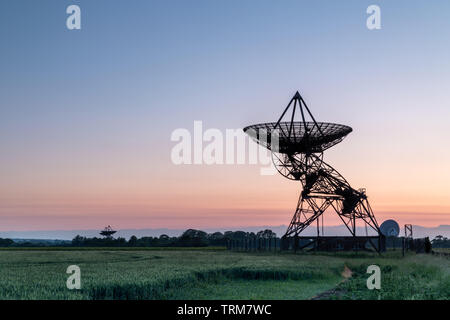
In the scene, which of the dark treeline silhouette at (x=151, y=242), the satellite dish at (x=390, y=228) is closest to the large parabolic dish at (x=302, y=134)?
the satellite dish at (x=390, y=228)

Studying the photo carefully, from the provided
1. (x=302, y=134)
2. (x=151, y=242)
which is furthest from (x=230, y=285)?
(x=151, y=242)

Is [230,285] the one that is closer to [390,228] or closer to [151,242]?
[390,228]

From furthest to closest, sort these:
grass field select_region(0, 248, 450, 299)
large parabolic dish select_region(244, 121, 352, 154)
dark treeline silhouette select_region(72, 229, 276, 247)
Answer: dark treeline silhouette select_region(72, 229, 276, 247)
large parabolic dish select_region(244, 121, 352, 154)
grass field select_region(0, 248, 450, 299)

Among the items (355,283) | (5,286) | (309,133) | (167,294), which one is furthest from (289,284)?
(309,133)

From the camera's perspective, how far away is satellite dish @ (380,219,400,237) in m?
73.1

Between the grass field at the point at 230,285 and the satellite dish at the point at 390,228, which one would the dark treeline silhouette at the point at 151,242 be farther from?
the grass field at the point at 230,285

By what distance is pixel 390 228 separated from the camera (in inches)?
2899

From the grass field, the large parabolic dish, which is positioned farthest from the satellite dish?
the grass field

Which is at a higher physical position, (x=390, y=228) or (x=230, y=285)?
(x=390, y=228)

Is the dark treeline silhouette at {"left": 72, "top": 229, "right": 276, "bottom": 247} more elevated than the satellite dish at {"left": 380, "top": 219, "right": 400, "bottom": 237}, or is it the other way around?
the satellite dish at {"left": 380, "top": 219, "right": 400, "bottom": 237}

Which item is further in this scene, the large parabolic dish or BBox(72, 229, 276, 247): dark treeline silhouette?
BBox(72, 229, 276, 247): dark treeline silhouette

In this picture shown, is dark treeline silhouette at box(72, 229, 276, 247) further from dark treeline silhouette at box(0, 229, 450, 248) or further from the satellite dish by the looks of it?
the satellite dish

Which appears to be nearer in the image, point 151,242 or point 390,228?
point 390,228
